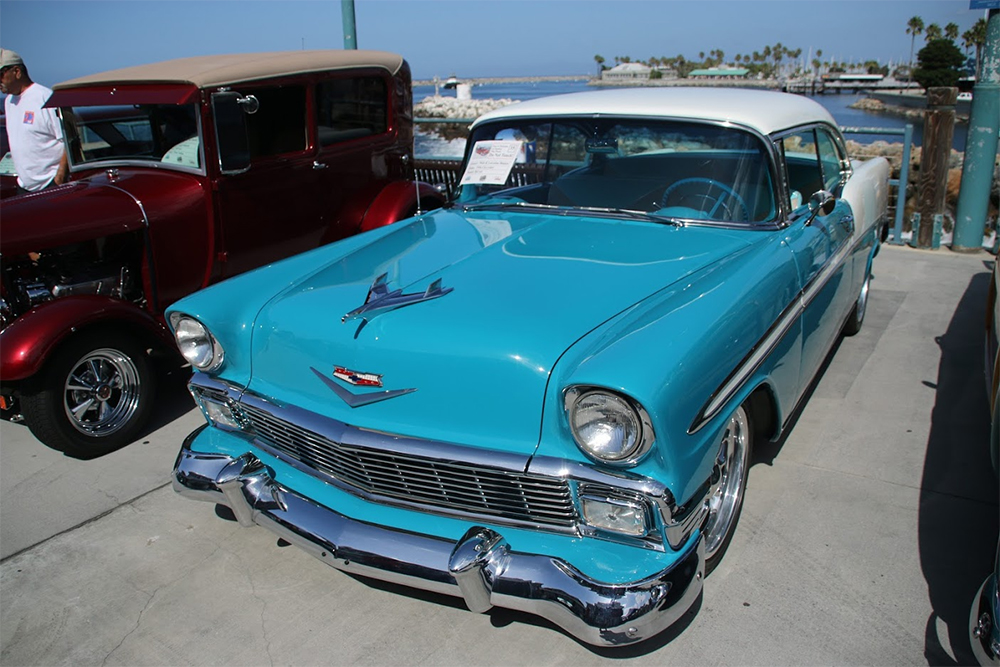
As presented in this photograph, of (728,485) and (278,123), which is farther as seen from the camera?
(278,123)

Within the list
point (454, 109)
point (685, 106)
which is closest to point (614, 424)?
point (685, 106)

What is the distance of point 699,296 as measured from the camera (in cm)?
247

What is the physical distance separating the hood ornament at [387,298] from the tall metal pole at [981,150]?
5.95m

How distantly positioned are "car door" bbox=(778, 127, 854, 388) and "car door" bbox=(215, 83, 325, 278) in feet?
9.79

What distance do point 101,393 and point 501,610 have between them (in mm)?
2448

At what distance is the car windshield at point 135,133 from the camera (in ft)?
14.8

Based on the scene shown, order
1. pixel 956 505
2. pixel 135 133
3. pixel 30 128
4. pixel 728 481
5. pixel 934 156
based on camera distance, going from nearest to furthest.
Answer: pixel 728 481 < pixel 956 505 < pixel 135 133 < pixel 30 128 < pixel 934 156

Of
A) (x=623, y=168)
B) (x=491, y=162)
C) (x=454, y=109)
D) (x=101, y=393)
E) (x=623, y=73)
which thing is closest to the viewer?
(x=623, y=168)

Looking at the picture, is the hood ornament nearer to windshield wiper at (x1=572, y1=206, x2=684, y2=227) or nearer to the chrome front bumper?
the chrome front bumper

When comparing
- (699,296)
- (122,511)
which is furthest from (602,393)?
(122,511)

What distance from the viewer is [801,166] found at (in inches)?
147

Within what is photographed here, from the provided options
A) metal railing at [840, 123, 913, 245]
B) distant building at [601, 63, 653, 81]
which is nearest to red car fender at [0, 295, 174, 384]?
metal railing at [840, 123, 913, 245]

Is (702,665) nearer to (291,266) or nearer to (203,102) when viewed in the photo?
(291,266)

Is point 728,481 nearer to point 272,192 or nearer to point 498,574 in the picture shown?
point 498,574
